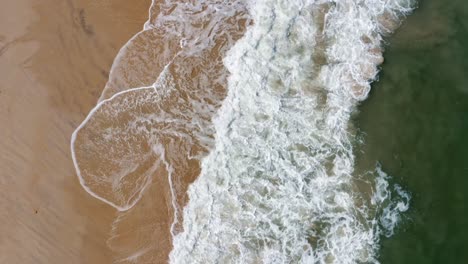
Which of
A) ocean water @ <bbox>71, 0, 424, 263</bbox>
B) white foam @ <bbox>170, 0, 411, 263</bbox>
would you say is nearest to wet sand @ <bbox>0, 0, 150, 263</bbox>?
ocean water @ <bbox>71, 0, 424, 263</bbox>

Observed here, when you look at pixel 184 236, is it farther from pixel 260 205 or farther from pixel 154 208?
pixel 260 205

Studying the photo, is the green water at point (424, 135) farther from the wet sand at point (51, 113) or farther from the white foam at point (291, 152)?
the wet sand at point (51, 113)

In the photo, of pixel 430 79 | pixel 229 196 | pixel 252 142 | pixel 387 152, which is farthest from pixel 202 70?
pixel 430 79

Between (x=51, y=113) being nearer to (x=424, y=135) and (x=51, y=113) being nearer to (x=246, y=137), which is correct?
(x=246, y=137)

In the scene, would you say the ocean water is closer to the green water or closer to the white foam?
the white foam

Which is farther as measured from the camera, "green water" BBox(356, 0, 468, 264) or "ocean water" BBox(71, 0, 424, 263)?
"green water" BBox(356, 0, 468, 264)
